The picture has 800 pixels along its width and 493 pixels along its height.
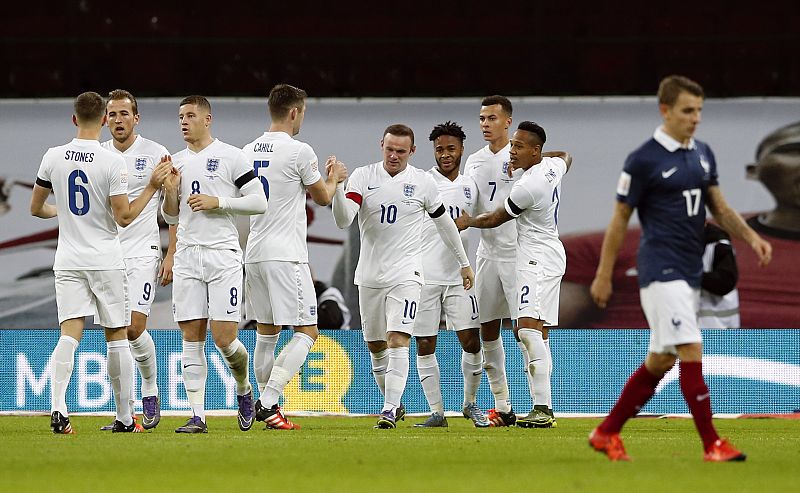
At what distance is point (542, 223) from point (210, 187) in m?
2.79

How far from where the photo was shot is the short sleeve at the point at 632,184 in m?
7.07

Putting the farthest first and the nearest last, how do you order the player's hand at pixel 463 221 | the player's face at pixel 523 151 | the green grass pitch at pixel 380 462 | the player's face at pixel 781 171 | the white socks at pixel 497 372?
1. the player's face at pixel 781 171
2. the white socks at pixel 497 372
3. the player's hand at pixel 463 221
4. the player's face at pixel 523 151
5. the green grass pitch at pixel 380 462

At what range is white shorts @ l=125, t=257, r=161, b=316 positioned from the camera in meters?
10.1

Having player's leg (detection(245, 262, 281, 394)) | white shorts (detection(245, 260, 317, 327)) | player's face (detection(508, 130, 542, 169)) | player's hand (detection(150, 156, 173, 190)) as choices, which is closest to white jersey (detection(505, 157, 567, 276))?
player's face (detection(508, 130, 542, 169))

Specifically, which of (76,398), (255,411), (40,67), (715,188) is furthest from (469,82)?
(715,188)

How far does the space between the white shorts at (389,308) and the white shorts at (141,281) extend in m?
1.64

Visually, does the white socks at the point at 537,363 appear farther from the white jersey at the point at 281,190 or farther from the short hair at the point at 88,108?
the short hair at the point at 88,108

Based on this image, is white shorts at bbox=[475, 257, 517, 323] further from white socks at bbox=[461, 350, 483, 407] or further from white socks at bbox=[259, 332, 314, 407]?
white socks at bbox=[259, 332, 314, 407]

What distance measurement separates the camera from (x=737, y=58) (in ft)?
57.0

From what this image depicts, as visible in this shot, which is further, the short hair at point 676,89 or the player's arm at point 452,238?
the player's arm at point 452,238

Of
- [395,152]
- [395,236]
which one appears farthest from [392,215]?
[395,152]

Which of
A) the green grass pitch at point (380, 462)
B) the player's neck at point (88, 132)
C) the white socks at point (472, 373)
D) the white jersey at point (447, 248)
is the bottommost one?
the green grass pitch at point (380, 462)

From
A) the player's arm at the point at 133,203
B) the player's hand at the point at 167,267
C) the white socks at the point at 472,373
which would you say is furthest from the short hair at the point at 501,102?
the player's arm at the point at 133,203

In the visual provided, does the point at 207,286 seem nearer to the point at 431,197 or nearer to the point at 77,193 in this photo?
the point at 77,193
